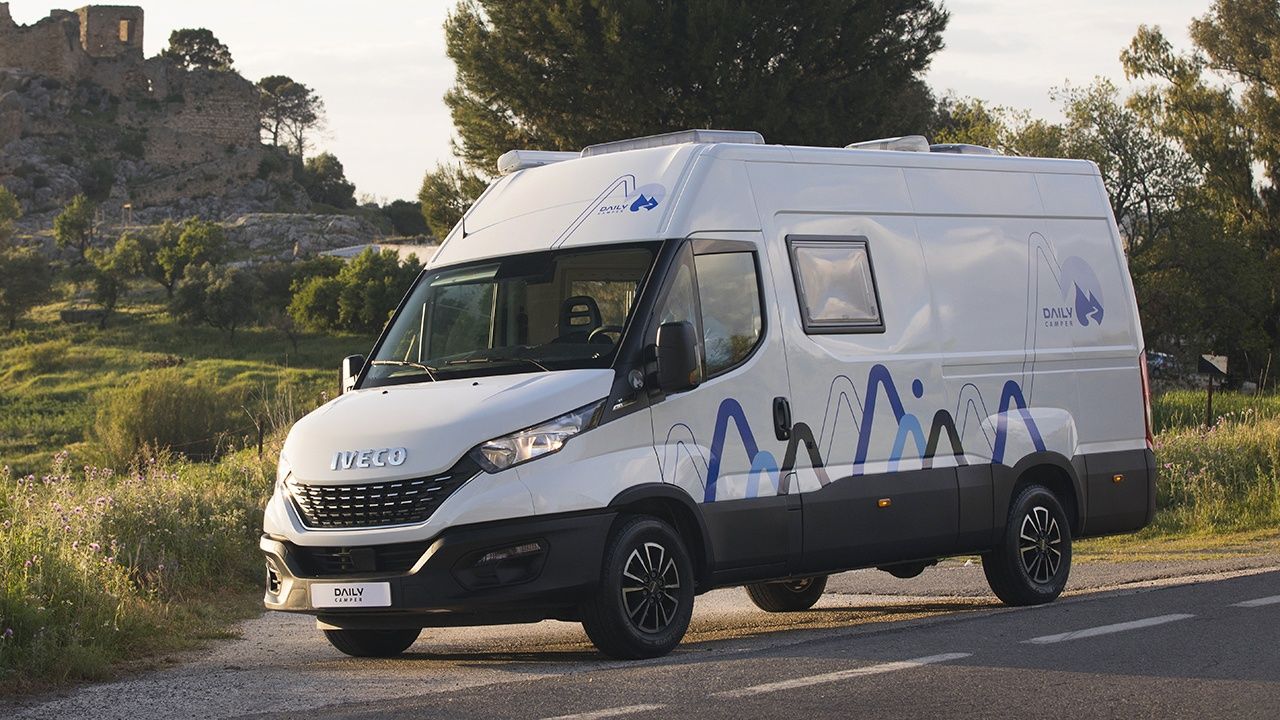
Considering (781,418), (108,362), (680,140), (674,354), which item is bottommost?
(108,362)

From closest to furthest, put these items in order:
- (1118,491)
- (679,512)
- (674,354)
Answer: (674,354) → (679,512) → (1118,491)

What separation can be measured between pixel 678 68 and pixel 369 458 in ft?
86.0

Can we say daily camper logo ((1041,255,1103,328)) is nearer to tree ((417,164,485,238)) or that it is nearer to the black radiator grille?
the black radiator grille

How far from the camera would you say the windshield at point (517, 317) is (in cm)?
927

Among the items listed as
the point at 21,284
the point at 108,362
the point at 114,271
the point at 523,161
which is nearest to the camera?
the point at 523,161

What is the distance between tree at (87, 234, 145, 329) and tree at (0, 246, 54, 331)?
7.89 feet

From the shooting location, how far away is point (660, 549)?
29.8 ft

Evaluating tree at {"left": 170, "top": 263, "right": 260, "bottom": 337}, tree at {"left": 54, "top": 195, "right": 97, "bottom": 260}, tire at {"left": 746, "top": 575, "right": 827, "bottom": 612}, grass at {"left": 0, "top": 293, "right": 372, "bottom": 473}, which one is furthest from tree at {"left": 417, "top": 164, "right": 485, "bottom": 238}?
tree at {"left": 54, "top": 195, "right": 97, "bottom": 260}

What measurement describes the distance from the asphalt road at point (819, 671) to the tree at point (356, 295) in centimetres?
5656

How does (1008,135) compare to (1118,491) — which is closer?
(1118,491)

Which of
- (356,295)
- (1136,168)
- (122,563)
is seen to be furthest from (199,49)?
(122,563)

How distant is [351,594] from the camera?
877cm

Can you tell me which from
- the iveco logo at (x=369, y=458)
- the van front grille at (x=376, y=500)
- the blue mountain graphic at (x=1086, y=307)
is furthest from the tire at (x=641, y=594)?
the blue mountain graphic at (x=1086, y=307)

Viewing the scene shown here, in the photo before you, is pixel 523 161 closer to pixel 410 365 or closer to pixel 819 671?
pixel 410 365
